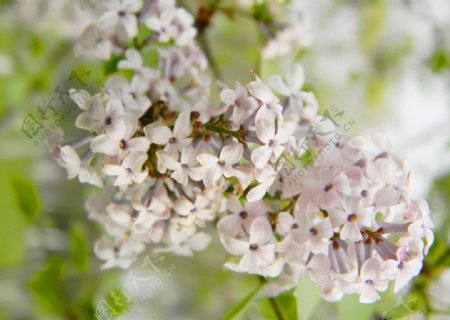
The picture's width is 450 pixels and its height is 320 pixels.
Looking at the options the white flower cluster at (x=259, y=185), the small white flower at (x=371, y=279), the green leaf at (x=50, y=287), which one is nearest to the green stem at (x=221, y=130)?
the white flower cluster at (x=259, y=185)

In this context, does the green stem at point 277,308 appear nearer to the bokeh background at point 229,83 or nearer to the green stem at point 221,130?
the bokeh background at point 229,83

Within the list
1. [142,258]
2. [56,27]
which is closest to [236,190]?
[142,258]

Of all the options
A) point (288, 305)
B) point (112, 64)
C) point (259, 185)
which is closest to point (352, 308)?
point (288, 305)

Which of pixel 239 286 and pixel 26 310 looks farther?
pixel 26 310

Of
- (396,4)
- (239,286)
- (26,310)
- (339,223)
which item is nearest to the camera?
(339,223)

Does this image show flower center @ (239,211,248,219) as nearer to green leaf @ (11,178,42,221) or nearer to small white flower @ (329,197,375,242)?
small white flower @ (329,197,375,242)

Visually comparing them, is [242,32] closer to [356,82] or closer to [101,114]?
[356,82]

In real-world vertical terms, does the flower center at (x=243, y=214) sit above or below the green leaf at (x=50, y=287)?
above
